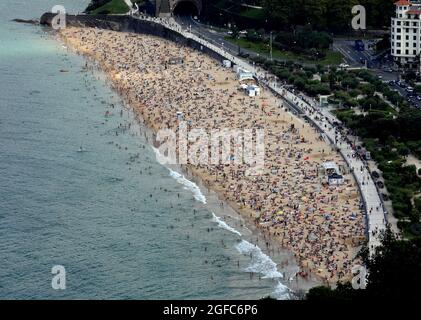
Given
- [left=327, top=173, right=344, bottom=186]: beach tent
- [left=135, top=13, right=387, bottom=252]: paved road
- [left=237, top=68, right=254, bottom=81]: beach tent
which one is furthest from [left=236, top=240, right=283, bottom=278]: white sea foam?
[left=237, top=68, right=254, bottom=81]: beach tent

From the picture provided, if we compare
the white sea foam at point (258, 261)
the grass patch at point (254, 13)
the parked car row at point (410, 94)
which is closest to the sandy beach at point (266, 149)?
the white sea foam at point (258, 261)

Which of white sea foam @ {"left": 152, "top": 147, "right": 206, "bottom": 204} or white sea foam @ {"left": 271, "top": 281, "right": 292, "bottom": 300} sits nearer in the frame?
white sea foam @ {"left": 271, "top": 281, "right": 292, "bottom": 300}

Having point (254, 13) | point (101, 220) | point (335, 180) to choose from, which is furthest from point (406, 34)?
point (101, 220)

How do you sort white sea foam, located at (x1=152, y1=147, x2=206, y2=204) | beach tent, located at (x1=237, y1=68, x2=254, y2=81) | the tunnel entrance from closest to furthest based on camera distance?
white sea foam, located at (x1=152, y1=147, x2=206, y2=204) < beach tent, located at (x1=237, y1=68, x2=254, y2=81) < the tunnel entrance

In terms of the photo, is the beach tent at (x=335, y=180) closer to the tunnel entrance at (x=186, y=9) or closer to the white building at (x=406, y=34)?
the white building at (x=406, y=34)

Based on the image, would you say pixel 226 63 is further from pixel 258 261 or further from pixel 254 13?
pixel 258 261

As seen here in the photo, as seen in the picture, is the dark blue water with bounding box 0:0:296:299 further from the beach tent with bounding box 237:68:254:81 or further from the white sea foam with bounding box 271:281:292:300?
the beach tent with bounding box 237:68:254:81
